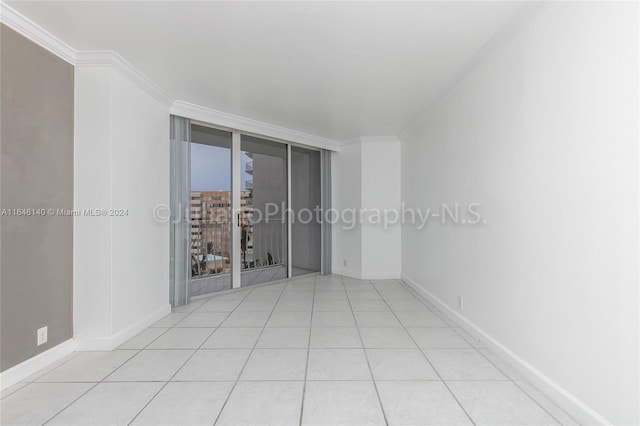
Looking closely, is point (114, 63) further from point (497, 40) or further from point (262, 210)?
point (497, 40)

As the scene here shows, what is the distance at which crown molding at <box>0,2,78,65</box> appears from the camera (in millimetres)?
2016

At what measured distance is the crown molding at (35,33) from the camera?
202 cm

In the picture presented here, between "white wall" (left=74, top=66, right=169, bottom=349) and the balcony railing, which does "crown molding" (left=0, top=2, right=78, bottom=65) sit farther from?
the balcony railing

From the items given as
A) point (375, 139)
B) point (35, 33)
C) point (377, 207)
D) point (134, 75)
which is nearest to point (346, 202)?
point (377, 207)

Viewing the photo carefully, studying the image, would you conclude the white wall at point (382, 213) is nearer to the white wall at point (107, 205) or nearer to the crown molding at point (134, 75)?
the crown molding at point (134, 75)

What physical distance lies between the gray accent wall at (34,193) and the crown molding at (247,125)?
130cm

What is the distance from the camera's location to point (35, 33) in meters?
2.21

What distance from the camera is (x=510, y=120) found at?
2.27 metres

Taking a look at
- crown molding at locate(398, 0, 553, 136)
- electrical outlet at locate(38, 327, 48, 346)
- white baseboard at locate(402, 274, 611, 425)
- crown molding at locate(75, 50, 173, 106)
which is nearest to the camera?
white baseboard at locate(402, 274, 611, 425)

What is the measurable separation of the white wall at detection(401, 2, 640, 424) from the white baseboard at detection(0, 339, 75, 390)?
11.5ft

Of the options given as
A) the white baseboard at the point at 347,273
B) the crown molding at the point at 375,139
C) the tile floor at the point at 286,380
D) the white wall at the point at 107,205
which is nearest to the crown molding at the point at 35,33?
the white wall at the point at 107,205

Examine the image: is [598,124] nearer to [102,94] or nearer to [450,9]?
[450,9]
